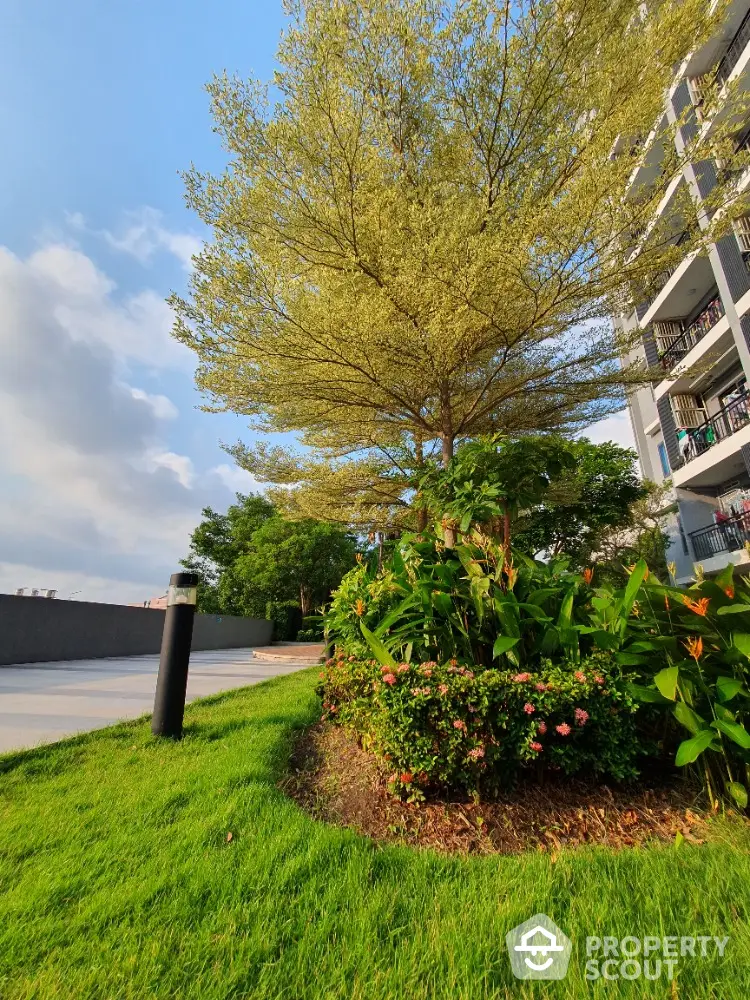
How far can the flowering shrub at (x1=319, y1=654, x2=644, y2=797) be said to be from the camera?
2066 millimetres

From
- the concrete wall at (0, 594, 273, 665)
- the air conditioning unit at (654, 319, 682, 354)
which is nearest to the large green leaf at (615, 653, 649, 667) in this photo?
the concrete wall at (0, 594, 273, 665)

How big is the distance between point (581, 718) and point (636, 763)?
23.5 inches

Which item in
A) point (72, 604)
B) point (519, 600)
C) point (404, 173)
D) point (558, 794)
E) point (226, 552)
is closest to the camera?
point (558, 794)

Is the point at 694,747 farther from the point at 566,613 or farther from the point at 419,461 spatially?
the point at 419,461

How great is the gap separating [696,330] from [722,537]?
20.8 ft

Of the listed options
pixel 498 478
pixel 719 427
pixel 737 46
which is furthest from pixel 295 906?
pixel 737 46

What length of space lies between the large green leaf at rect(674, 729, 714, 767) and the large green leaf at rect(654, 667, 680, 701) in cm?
16

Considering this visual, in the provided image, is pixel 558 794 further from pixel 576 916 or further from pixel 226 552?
pixel 226 552

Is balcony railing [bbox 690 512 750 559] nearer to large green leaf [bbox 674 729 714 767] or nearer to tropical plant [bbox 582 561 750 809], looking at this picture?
tropical plant [bbox 582 561 750 809]

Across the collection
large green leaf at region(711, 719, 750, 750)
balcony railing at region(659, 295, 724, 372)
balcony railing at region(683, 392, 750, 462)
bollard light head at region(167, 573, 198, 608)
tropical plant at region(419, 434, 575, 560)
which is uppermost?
balcony railing at region(659, 295, 724, 372)

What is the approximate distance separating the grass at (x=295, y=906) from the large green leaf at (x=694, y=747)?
0.30 m

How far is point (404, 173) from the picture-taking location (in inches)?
208

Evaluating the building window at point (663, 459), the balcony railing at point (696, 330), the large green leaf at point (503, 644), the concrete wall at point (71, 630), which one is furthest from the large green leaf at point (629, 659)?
the building window at point (663, 459)

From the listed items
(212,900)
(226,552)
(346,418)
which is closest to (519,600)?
(212,900)
